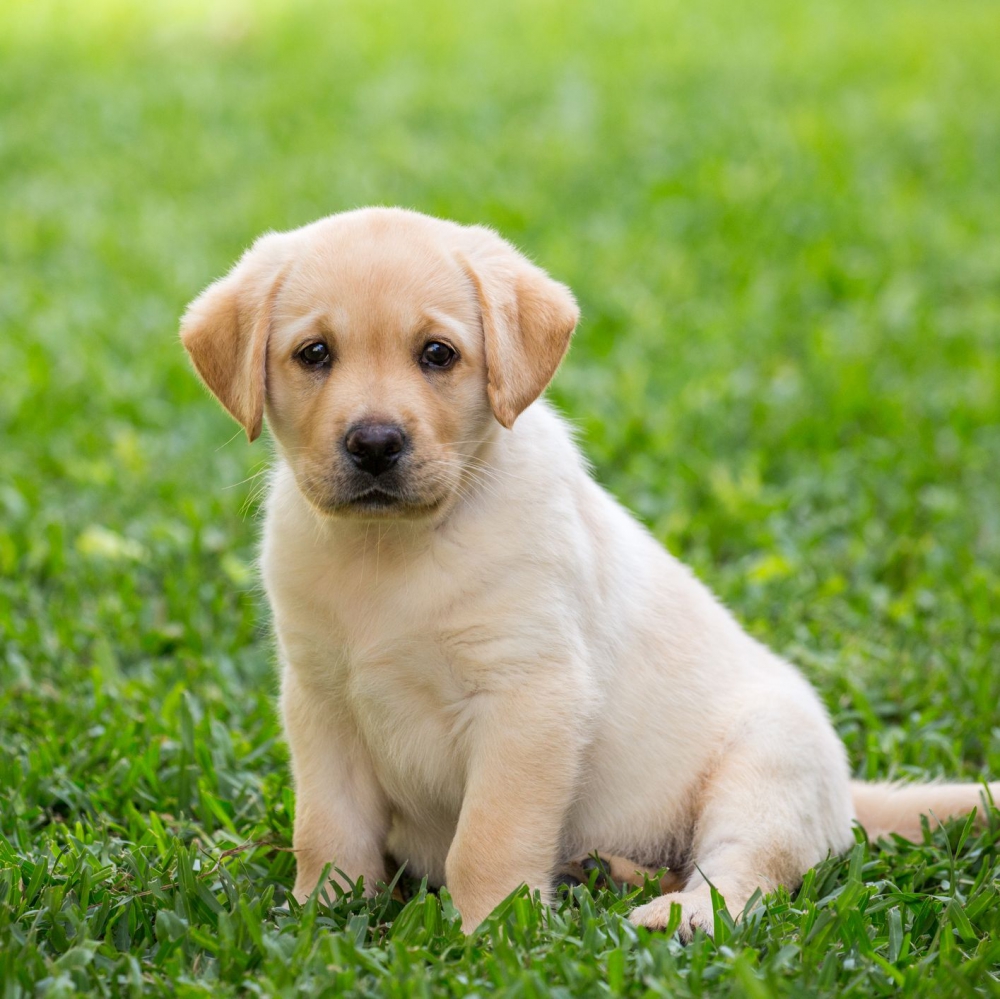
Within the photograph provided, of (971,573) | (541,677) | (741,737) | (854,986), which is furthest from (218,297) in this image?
(971,573)

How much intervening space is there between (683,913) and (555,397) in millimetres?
4576

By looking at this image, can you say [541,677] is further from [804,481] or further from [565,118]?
[565,118]

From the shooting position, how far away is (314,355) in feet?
11.1

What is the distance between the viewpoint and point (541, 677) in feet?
10.9

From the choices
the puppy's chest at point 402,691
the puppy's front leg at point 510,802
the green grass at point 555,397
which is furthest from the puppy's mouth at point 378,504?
the green grass at point 555,397

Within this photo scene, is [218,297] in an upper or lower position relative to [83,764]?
upper

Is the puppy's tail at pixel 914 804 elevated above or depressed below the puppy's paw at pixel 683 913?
below

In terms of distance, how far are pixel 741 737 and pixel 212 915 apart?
1484 mm

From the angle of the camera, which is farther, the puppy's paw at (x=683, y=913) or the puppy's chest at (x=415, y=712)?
the puppy's chest at (x=415, y=712)

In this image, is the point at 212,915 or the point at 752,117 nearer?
the point at 212,915

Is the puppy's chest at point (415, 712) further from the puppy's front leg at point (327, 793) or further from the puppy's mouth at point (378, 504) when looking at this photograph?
the puppy's mouth at point (378, 504)

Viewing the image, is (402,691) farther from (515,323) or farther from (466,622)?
(515,323)

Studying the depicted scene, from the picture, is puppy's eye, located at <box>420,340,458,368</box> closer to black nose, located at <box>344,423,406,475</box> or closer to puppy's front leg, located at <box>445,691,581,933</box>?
black nose, located at <box>344,423,406,475</box>

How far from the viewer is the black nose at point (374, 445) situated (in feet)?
10.5
